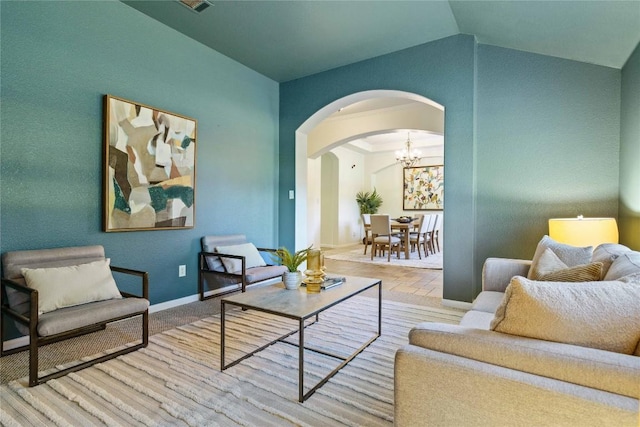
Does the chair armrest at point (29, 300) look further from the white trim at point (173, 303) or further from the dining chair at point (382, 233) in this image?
the dining chair at point (382, 233)

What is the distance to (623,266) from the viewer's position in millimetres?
1373

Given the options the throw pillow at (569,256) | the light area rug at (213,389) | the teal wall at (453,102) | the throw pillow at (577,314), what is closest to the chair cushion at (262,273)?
the light area rug at (213,389)

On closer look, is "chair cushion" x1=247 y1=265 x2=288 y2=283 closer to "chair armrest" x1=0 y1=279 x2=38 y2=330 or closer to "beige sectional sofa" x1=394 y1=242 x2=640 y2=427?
"chair armrest" x1=0 y1=279 x2=38 y2=330

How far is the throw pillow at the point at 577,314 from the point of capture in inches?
37.8

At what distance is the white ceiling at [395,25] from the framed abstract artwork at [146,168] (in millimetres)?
986

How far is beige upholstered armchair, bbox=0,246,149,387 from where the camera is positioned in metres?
1.88

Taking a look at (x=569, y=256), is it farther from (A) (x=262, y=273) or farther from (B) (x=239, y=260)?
(B) (x=239, y=260)

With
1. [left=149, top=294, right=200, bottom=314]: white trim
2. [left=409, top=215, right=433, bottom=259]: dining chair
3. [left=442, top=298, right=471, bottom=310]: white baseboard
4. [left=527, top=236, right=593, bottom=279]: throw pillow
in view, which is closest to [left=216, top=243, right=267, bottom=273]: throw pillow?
[left=149, top=294, right=200, bottom=314]: white trim

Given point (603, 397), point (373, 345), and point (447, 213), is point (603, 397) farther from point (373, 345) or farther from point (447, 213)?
point (447, 213)

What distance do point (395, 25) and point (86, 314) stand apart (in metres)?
3.55

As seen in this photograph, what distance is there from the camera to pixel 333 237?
891 cm

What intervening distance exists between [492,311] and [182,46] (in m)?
3.73

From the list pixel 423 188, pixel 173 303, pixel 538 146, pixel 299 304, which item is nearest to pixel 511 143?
pixel 538 146

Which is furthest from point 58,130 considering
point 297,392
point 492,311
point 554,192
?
point 554,192
